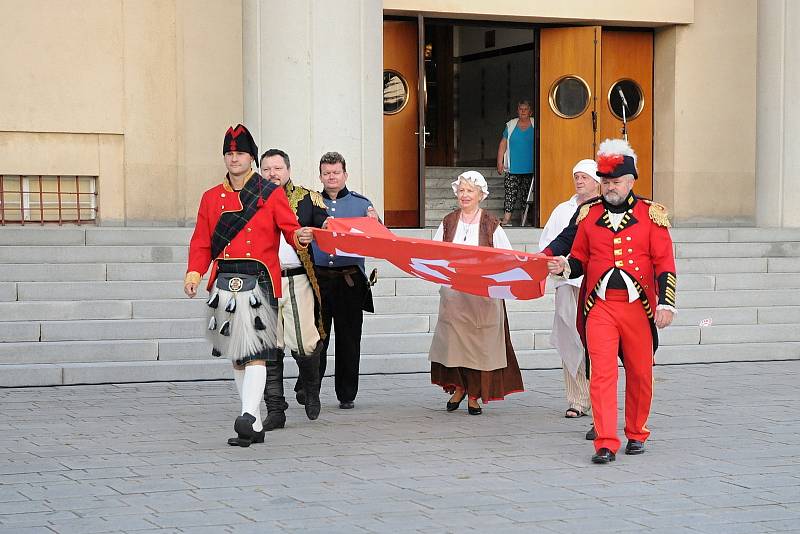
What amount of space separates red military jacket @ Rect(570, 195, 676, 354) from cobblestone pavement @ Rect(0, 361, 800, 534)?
1044mm

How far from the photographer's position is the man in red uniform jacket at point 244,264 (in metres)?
8.11

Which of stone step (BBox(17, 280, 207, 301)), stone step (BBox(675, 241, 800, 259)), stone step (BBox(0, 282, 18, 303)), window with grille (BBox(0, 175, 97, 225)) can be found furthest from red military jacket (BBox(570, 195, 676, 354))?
window with grille (BBox(0, 175, 97, 225))

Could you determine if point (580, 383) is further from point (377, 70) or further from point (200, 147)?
point (200, 147)

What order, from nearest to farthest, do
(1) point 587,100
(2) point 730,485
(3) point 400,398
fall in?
(2) point 730,485
(3) point 400,398
(1) point 587,100

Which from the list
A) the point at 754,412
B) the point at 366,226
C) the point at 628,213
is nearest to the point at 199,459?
the point at 366,226

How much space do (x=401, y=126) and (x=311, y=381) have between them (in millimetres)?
9292

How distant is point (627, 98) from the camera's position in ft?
62.0

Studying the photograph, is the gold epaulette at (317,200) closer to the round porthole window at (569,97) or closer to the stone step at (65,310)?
the stone step at (65,310)

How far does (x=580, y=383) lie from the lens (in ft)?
30.9

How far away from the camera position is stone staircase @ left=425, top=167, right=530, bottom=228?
1948cm

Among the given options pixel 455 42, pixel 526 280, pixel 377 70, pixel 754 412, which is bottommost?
pixel 754 412

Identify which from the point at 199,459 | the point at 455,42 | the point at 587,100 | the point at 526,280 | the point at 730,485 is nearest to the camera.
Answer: the point at 730,485

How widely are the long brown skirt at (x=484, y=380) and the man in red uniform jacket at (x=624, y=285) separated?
1598mm

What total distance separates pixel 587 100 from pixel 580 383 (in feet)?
32.4
